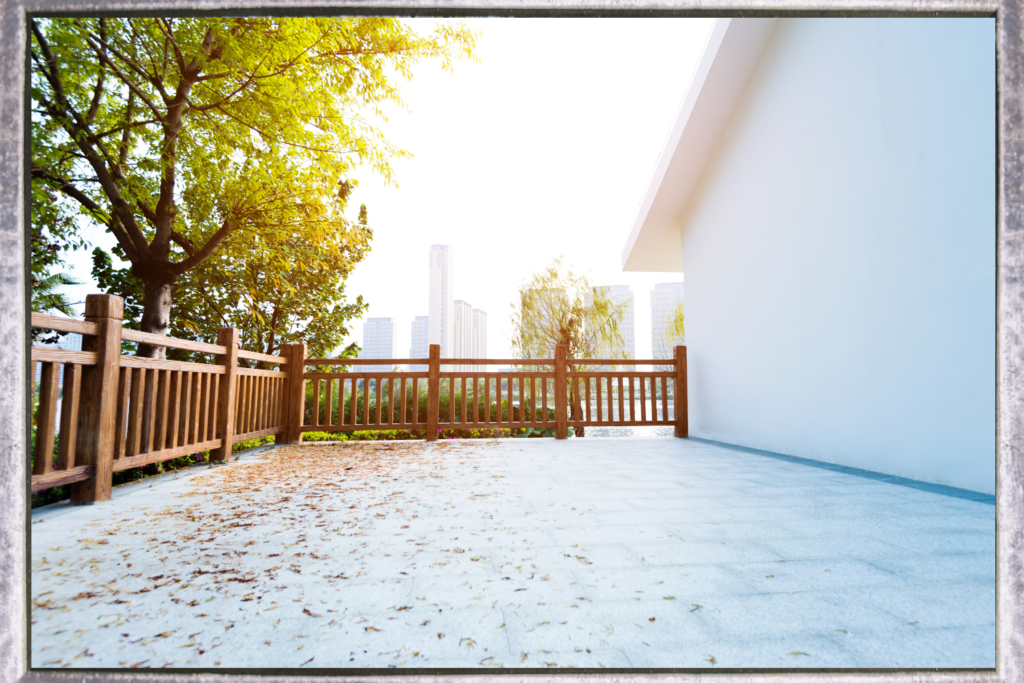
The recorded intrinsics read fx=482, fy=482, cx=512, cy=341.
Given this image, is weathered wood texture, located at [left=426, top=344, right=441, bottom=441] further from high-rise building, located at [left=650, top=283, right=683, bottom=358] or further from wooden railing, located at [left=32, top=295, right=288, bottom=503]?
high-rise building, located at [left=650, top=283, right=683, bottom=358]

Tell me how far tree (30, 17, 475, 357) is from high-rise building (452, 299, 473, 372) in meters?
2.94

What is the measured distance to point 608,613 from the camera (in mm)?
1194

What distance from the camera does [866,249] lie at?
3.03 m

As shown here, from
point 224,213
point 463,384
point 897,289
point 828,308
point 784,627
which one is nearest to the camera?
point 784,627

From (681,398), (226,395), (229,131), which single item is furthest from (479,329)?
(226,395)

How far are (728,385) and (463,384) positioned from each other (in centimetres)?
292

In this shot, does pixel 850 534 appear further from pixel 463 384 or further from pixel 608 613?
pixel 463 384

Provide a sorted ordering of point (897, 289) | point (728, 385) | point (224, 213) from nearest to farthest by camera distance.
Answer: point (897, 289) → point (224, 213) → point (728, 385)

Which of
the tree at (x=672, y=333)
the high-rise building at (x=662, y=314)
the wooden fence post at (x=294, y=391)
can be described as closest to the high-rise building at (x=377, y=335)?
the wooden fence post at (x=294, y=391)

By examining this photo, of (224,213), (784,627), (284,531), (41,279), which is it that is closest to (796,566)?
(784,627)

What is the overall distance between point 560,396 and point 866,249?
340 centimetres

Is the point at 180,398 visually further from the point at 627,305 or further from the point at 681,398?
the point at 627,305

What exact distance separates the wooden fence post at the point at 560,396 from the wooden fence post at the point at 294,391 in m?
2.86

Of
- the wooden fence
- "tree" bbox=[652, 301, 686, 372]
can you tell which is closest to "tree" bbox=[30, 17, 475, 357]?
the wooden fence
